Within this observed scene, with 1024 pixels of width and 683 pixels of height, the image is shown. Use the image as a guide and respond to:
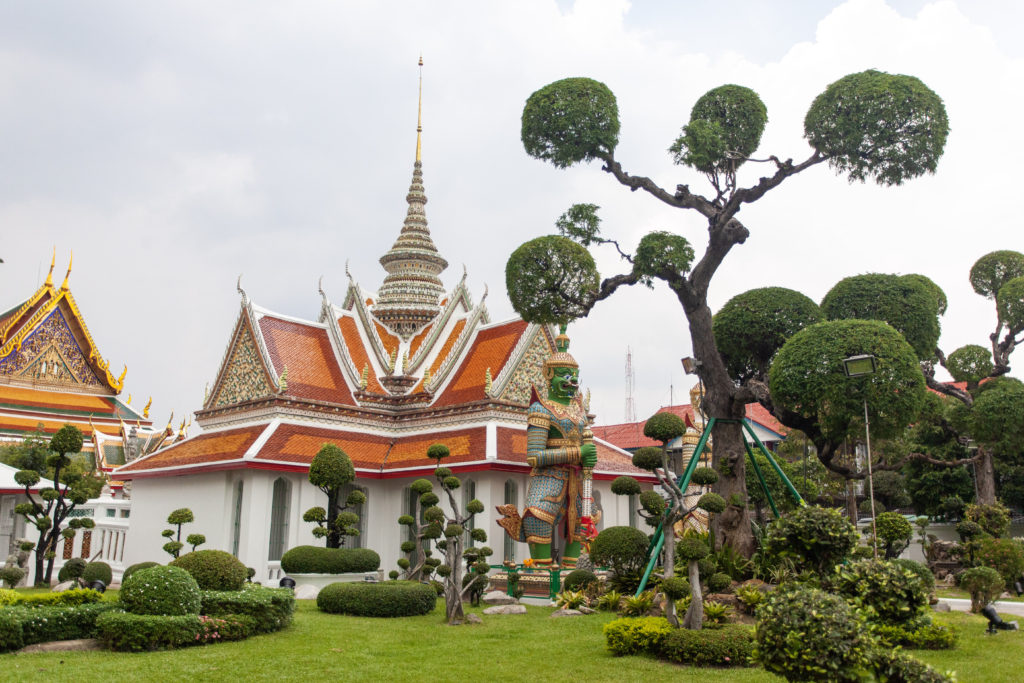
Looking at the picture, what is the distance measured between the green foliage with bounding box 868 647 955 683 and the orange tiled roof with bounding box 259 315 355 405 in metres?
14.4

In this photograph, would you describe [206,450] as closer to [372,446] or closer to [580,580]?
[372,446]

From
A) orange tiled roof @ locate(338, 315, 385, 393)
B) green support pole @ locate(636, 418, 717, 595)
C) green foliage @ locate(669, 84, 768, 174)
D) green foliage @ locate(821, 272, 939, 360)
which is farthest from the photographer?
orange tiled roof @ locate(338, 315, 385, 393)

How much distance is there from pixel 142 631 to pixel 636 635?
4.87 metres

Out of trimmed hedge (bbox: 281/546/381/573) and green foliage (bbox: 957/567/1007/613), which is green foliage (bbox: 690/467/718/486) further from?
trimmed hedge (bbox: 281/546/381/573)

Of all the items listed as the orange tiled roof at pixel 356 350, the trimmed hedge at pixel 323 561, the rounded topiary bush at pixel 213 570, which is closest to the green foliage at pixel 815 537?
the rounded topiary bush at pixel 213 570

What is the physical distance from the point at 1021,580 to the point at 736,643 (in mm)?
9824

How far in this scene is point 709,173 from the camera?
12273 millimetres

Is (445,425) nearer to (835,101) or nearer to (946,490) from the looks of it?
(835,101)

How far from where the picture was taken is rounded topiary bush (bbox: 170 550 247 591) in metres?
10.2

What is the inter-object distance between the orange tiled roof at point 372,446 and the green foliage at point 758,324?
559 centimetres

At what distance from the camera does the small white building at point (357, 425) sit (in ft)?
Result: 54.3

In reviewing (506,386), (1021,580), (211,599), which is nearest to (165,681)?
(211,599)

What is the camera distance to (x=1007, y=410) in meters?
15.6

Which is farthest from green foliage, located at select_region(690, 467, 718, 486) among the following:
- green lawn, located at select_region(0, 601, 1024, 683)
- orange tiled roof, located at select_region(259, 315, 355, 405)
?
orange tiled roof, located at select_region(259, 315, 355, 405)
